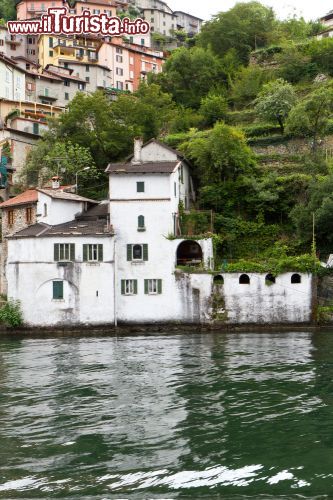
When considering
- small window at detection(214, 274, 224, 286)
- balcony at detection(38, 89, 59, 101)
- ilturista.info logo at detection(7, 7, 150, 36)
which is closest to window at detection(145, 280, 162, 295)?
small window at detection(214, 274, 224, 286)

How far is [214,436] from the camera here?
58.4 ft

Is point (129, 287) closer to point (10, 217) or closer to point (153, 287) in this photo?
point (153, 287)

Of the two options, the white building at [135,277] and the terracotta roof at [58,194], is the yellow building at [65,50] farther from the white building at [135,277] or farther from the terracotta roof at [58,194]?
the white building at [135,277]

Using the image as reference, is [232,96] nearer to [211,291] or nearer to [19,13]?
[211,291]

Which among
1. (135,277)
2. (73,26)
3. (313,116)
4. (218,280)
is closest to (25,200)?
(135,277)

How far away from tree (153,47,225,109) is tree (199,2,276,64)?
7.97 m

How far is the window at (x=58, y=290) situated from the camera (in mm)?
44312

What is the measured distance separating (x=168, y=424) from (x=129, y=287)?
26234mm

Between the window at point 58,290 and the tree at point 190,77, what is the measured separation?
48018mm

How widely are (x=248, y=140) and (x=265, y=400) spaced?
159 ft

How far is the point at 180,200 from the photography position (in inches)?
2071

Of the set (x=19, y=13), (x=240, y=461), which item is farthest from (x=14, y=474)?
(x=19, y=13)

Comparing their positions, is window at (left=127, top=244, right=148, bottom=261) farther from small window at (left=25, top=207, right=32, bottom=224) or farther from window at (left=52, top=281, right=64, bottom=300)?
small window at (left=25, top=207, right=32, bottom=224)

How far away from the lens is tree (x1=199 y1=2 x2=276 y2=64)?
95.6 m
